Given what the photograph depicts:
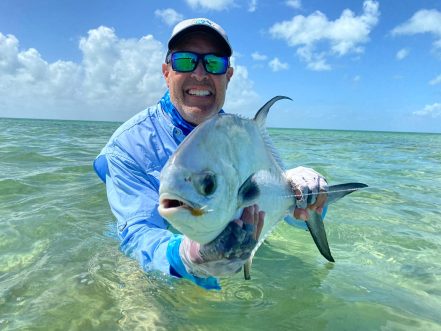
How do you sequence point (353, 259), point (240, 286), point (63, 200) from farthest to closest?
1. point (63, 200)
2. point (353, 259)
3. point (240, 286)

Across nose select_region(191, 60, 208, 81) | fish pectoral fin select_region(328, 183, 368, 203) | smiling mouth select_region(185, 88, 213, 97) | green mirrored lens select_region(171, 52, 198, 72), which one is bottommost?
fish pectoral fin select_region(328, 183, 368, 203)

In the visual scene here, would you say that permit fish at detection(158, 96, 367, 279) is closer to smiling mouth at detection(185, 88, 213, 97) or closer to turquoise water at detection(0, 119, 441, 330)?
turquoise water at detection(0, 119, 441, 330)

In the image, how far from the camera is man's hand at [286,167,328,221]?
1986 millimetres

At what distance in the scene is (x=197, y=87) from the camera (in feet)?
9.08

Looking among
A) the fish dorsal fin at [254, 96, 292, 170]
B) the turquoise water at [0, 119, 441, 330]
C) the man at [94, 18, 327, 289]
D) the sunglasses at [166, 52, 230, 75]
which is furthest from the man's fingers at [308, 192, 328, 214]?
the sunglasses at [166, 52, 230, 75]

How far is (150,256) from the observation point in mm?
1965

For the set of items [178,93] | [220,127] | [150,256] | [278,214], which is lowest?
[150,256]

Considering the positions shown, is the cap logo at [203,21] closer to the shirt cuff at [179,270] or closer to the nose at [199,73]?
the nose at [199,73]

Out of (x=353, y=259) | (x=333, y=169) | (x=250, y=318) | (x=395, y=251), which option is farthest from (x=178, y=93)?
(x=333, y=169)

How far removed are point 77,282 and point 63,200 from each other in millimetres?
2433

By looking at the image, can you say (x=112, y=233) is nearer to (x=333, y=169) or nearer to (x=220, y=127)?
(x=220, y=127)

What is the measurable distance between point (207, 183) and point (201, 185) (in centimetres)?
2

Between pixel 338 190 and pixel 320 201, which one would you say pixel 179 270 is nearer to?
Answer: pixel 320 201

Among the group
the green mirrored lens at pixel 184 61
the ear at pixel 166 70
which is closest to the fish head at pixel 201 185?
the green mirrored lens at pixel 184 61
